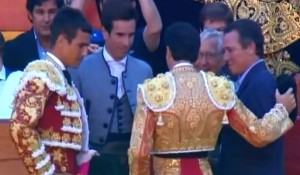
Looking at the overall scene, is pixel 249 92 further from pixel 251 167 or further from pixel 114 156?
pixel 114 156

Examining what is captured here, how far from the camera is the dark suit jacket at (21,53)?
6016 mm

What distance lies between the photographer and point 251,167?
547 cm

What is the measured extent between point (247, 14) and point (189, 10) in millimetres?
342

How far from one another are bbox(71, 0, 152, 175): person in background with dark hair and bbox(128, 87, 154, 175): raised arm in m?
0.48

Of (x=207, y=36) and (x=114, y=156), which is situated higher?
(x=207, y=36)

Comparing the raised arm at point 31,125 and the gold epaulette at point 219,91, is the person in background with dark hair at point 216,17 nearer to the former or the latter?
the gold epaulette at point 219,91

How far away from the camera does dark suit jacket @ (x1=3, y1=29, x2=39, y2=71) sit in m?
6.02

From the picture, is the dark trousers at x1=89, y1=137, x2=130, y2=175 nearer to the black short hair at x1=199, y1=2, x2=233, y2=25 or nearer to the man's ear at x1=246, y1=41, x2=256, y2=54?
the man's ear at x1=246, y1=41, x2=256, y2=54

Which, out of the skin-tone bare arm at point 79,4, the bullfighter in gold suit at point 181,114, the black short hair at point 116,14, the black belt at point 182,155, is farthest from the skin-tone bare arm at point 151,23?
the black belt at point 182,155

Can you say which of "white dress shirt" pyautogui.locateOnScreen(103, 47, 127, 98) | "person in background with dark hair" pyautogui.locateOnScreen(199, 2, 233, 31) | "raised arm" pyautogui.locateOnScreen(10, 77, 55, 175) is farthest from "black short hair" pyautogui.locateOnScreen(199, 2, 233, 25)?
"raised arm" pyautogui.locateOnScreen(10, 77, 55, 175)

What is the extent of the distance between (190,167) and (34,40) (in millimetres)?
1299

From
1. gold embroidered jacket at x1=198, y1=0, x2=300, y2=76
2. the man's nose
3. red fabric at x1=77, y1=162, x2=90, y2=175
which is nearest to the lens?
red fabric at x1=77, y1=162, x2=90, y2=175

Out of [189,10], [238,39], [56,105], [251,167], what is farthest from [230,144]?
[189,10]

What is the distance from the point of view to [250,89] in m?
5.48
